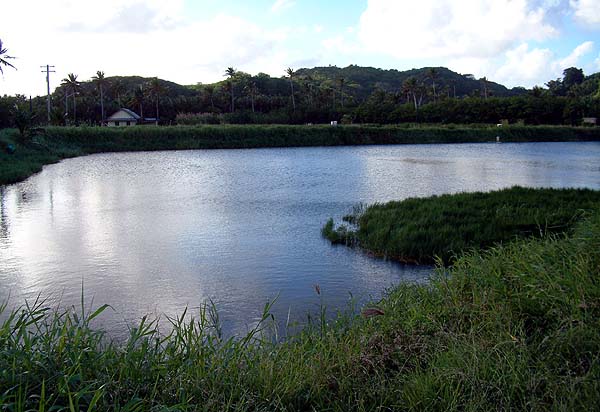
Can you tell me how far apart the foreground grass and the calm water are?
2.82 metres

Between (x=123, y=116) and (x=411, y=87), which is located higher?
(x=411, y=87)

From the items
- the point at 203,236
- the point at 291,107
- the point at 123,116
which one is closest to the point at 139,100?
the point at 123,116

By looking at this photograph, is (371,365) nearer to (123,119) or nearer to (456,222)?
(456,222)

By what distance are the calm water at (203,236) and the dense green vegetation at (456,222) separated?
57 centimetres

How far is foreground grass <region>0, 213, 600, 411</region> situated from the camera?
3754 millimetres

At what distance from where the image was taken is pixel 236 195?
70.4 ft

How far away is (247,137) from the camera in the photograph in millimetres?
54656

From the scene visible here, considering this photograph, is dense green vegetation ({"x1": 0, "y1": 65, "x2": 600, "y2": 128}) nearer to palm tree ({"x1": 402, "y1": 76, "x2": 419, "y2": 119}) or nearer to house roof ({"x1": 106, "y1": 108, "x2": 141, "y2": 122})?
palm tree ({"x1": 402, "y1": 76, "x2": 419, "y2": 119})

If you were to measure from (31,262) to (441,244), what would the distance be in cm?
779

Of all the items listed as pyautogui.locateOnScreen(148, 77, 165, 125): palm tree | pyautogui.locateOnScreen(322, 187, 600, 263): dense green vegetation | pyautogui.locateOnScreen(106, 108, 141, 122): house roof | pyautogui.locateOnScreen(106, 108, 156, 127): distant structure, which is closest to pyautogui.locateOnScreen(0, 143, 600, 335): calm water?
pyautogui.locateOnScreen(322, 187, 600, 263): dense green vegetation

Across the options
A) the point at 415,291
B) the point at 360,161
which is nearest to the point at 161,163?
the point at 360,161

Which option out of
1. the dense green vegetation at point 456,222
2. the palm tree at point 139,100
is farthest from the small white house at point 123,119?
the dense green vegetation at point 456,222

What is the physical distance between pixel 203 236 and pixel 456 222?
5.66 metres

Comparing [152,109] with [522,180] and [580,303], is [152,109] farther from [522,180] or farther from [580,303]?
[580,303]
